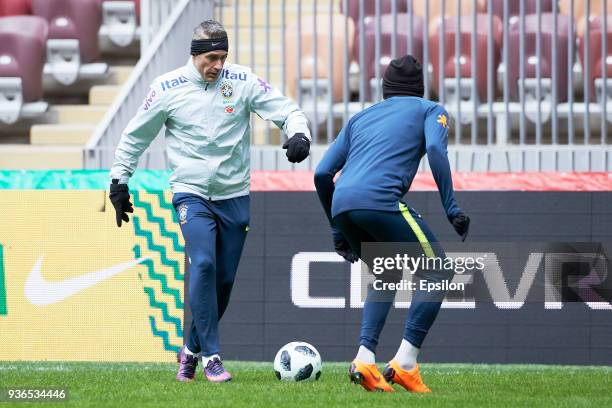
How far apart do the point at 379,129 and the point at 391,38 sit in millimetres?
3765

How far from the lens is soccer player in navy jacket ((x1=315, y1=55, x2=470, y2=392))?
22.0 feet

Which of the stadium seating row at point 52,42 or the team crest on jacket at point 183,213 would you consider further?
the stadium seating row at point 52,42

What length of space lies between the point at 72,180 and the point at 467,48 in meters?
3.12

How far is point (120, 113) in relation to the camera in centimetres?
1072

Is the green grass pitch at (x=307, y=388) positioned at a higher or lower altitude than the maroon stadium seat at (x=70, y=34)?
lower

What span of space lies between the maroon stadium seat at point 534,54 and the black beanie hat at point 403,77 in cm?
352

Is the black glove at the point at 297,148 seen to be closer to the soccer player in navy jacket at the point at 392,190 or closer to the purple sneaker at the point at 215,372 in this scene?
the soccer player in navy jacket at the point at 392,190

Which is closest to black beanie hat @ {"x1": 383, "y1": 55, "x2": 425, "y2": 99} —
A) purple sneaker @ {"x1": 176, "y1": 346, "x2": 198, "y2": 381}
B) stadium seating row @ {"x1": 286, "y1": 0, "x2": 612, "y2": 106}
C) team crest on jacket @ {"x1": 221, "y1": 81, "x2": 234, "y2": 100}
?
team crest on jacket @ {"x1": 221, "y1": 81, "x2": 234, "y2": 100}

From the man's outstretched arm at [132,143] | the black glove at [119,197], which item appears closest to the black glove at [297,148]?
the man's outstretched arm at [132,143]

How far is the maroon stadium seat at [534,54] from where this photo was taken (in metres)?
10.3

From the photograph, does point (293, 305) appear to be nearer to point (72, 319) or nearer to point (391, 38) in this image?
point (72, 319)

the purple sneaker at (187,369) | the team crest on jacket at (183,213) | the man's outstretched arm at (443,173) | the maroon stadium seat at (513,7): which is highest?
the maroon stadium seat at (513,7)

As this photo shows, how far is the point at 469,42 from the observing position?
414 inches

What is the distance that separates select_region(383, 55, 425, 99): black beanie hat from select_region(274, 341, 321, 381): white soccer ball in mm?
1458
